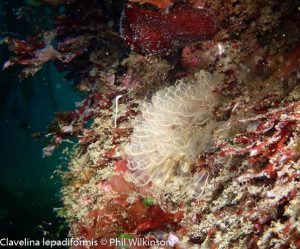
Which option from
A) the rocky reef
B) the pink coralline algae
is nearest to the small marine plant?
the rocky reef

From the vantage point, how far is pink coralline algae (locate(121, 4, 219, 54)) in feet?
9.29

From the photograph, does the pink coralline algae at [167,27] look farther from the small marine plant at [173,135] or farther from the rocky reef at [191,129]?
the small marine plant at [173,135]

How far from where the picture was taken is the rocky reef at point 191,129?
2.00m

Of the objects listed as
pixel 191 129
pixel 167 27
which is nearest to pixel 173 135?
pixel 191 129

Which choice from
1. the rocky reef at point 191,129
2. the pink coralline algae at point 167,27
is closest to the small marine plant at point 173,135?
the rocky reef at point 191,129

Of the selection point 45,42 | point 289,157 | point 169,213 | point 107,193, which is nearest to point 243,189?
point 289,157

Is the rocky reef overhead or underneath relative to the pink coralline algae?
underneath

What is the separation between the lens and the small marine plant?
2.77m

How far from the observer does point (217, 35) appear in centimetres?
290

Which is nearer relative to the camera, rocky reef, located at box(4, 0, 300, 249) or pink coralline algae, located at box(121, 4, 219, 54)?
rocky reef, located at box(4, 0, 300, 249)

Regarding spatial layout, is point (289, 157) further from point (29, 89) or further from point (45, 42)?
point (29, 89)

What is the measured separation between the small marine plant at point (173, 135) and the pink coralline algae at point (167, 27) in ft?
1.37

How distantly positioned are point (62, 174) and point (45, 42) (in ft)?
5.65

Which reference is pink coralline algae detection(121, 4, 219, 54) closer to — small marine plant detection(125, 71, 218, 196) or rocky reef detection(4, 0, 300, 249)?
rocky reef detection(4, 0, 300, 249)
